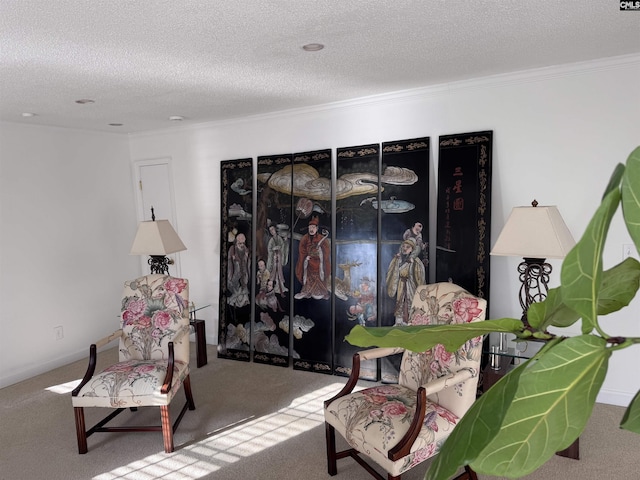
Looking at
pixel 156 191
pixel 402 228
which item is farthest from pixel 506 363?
pixel 156 191

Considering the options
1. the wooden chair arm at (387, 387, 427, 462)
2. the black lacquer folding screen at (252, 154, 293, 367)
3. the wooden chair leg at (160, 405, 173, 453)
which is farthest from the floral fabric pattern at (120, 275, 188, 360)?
the wooden chair arm at (387, 387, 427, 462)

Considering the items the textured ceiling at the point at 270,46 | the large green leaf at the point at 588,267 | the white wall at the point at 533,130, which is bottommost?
the large green leaf at the point at 588,267

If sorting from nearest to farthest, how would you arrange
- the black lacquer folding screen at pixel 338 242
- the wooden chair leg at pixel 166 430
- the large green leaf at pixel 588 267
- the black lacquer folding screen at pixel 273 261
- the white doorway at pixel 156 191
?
the large green leaf at pixel 588 267 → the wooden chair leg at pixel 166 430 → the black lacquer folding screen at pixel 338 242 → the black lacquer folding screen at pixel 273 261 → the white doorway at pixel 156 191

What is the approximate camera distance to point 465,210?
3.63 metres

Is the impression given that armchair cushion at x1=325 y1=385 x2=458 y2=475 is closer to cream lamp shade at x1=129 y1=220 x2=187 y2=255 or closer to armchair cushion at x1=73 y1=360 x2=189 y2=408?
armchair cushion at x1=73 y1=360 x2=189 y2=408

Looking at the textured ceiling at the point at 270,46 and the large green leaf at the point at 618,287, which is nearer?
the large green leaf at the point at 618,287

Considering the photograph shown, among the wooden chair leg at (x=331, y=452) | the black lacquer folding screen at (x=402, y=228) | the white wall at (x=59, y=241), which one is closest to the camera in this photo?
the wooden chair leg at (x=331, y=452)

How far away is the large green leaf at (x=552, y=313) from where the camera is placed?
308 mm

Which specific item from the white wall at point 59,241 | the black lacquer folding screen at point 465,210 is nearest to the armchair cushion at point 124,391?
the white wall at point 59,241

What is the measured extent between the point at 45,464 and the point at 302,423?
163 centimetres

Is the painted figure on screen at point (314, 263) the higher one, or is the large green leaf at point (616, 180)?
the large green leaf at point (616, 180)

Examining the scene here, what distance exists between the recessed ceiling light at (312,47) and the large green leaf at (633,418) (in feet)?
8.34

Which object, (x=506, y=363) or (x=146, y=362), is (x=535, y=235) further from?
(x=146, y=362)

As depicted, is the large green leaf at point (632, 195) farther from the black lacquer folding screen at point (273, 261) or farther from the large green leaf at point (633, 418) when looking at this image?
the black lacquer folding screen at point (273, 261)
